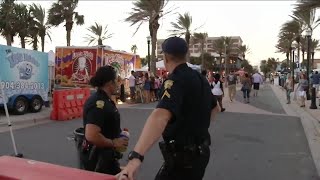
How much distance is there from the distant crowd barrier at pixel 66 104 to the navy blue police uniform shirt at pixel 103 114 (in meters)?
12.0

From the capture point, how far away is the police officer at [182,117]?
3029mm

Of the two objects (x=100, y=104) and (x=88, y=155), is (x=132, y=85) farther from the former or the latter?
(x=100, y=104)

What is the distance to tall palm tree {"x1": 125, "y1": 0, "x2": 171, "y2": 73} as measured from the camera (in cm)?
3388

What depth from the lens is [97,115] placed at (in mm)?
4102

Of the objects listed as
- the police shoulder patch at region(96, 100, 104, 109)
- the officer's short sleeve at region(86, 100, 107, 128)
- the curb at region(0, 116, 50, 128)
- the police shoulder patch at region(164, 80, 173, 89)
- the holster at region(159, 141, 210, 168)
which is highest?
the police shoulder patch at region(164, 80, 173, 89)

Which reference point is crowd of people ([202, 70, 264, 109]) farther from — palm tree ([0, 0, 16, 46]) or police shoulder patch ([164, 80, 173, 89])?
palm tree ([0, 0, 16, 46])

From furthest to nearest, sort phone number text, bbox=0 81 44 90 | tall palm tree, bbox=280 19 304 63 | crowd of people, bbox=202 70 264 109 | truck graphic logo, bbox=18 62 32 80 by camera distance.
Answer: tall palm tree, bbox=280 19 304 63 < crowd of people, bbox=202 70 264 109 < truck graphic logo, bbox=18 62 32 80 < phone number text, bbox=0 81 44 90

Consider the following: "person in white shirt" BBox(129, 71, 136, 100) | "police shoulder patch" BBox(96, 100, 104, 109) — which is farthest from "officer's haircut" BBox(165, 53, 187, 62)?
Result: "person in white shirt" BBox(129, 71, 136, 100)

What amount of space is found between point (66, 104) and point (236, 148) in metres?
8.01

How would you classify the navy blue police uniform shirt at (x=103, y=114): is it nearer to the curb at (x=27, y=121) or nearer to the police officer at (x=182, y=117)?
the police officer at (x=182, y=117)

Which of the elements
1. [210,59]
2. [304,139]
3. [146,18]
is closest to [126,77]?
[146,18]

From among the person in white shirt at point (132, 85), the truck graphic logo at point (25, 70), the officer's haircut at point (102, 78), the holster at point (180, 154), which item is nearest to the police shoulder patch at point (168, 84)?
the holster at point (180, 154)

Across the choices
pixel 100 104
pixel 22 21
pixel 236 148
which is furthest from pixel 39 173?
pixel 22 21

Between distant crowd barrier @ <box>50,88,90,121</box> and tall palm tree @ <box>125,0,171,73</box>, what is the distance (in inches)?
649
